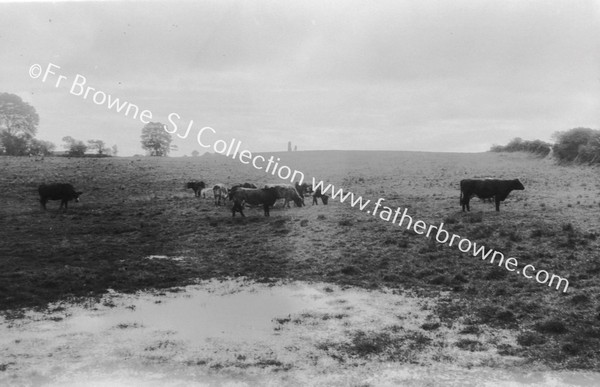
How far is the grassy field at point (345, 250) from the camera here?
10.2m

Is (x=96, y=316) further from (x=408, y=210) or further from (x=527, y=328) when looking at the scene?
(x=408, y=210)

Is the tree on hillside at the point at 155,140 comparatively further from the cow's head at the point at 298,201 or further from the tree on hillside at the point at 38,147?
the cow's head at the point at 298,201

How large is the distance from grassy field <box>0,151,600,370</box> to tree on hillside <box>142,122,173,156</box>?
38.7 metres

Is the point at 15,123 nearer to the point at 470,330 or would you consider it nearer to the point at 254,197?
the point at 254,197

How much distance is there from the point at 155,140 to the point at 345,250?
56.3 m

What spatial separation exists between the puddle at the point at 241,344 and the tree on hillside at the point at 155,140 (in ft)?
190

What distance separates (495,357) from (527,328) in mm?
1740

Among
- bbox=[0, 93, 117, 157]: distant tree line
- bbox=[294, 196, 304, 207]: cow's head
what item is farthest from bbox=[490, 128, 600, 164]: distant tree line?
bbox=[0, 93, 117, 157]: distant tree line

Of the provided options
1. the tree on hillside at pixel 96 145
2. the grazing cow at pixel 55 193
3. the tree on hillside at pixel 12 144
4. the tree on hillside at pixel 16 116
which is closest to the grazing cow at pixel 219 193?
the grazing cow at pixel 55 193

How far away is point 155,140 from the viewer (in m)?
65.9

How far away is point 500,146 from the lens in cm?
5481

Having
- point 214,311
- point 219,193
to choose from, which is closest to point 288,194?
point 219,193

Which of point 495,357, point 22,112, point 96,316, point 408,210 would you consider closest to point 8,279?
point 96,316

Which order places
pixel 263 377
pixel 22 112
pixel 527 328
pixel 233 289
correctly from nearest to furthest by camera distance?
1. pixel 263 377
2. pixel 527 328
3. pixel 233 289
4. pixel 22 112
